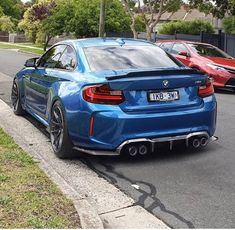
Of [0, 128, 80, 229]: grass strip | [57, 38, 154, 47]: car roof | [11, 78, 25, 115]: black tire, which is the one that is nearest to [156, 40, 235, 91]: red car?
[11, 78, 25, 115]: black tire

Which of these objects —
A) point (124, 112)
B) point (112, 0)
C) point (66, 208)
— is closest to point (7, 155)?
point (124, 112)

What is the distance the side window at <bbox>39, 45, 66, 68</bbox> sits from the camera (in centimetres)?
761

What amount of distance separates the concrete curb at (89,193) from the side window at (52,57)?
1142mm

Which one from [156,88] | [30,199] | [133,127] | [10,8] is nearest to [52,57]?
[156,88]

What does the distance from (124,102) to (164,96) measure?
528 mm

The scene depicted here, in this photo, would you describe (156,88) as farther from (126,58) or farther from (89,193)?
(89,193)

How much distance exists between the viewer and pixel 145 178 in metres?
5.75

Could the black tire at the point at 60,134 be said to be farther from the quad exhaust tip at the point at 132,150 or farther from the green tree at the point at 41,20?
the green tree at the point at 41,20

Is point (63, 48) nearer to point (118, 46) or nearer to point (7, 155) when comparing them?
point (118, 46)

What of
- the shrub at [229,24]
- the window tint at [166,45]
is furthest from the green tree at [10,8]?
the window tint at [166,45]

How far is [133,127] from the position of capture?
5977 mm

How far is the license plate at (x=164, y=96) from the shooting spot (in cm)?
612

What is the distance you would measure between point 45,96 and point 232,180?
3.09m

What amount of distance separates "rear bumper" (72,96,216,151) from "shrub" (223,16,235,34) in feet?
72.9
